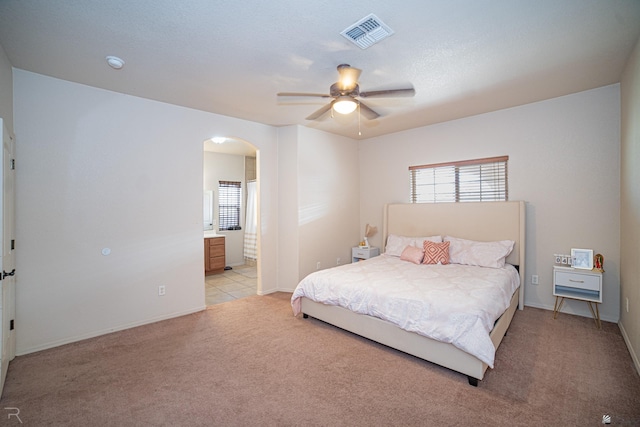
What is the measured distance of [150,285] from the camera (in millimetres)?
3711

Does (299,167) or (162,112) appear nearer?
(162,112)

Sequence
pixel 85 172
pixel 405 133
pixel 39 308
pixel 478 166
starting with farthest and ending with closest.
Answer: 1. pixel 405 133
2. pixel 478 166
3. pixel 85 172
4. pixel 39 308

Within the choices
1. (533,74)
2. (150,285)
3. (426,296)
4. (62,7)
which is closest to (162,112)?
(62,7)

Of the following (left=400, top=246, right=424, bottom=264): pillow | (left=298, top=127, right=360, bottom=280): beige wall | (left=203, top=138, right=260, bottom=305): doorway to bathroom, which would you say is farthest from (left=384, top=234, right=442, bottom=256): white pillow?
(left=203, top=138, right=260, bottom=305): doorway to bathroom

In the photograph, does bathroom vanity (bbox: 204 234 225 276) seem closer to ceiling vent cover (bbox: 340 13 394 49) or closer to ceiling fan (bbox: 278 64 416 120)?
ceiling fan (bbox: 278 64 416 120)

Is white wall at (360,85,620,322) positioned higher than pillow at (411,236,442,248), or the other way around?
white wall at (360,85,620,322)

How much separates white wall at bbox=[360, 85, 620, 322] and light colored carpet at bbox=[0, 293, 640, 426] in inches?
35.5

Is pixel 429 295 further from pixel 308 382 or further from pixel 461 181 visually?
pixel 461 181

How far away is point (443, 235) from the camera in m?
4.73

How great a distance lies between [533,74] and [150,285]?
502 cm

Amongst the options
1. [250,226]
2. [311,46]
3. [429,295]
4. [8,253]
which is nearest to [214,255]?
[250,226]

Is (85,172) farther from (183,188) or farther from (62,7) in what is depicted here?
(62,7)

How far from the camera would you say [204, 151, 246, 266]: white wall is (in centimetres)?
688

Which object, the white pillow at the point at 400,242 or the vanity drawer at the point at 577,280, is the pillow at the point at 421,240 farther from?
the vanity drawer at the point at 577,280
